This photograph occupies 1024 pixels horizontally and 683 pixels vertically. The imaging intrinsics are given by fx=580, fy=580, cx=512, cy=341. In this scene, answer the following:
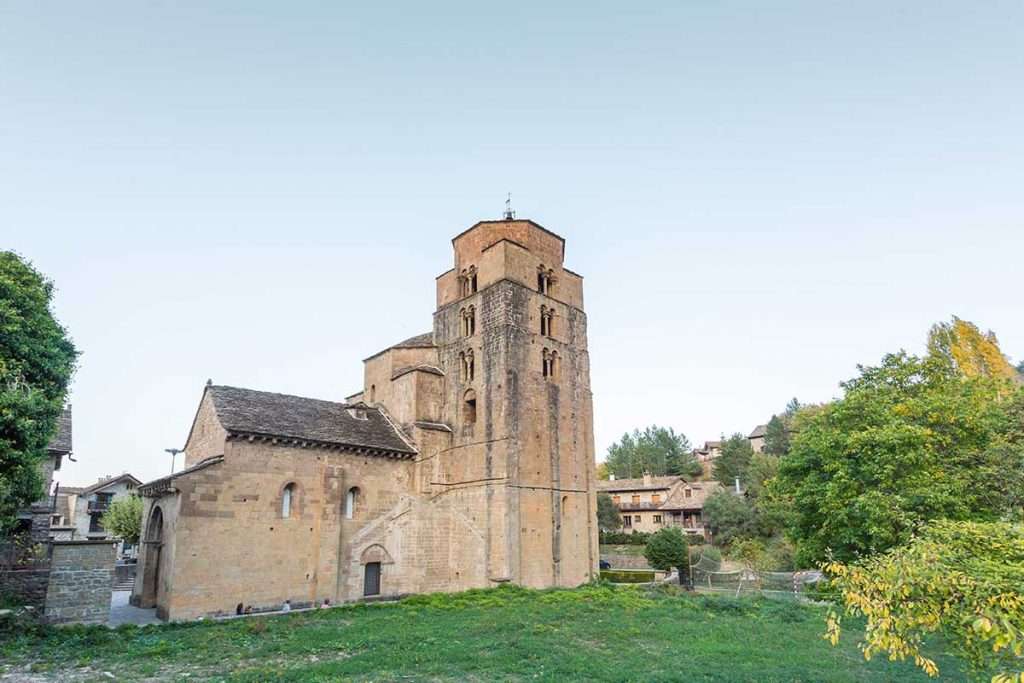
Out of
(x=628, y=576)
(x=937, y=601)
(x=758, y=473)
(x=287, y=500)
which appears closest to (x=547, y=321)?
(x=287, y=500)

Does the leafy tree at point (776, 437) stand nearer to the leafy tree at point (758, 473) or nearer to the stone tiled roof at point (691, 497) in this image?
the leafy tree at point (758, 473)

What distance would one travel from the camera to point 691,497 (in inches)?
2267

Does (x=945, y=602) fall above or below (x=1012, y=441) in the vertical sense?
below

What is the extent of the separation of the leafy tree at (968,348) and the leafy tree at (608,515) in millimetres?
29219

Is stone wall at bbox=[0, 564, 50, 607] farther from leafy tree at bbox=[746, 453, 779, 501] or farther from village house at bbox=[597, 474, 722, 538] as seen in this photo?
leafy tree at bbox=[746, 453, 779, 501]

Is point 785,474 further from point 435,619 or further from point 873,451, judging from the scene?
point 435,619

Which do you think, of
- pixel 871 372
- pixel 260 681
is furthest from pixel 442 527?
pixel 871 372

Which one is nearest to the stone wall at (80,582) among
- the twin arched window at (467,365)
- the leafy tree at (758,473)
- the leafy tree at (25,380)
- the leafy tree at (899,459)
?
the leafy tree at (25,380)

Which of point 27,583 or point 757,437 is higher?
point 757,437

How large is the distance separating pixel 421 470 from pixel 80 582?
14.4 m

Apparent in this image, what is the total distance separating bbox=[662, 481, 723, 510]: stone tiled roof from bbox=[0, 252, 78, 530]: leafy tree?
5011 centimetres

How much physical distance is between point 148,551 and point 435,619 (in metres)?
13.6

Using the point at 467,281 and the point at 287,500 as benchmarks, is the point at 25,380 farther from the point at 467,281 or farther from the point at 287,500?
the point at 467,281

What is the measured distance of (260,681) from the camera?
40.7 ft
